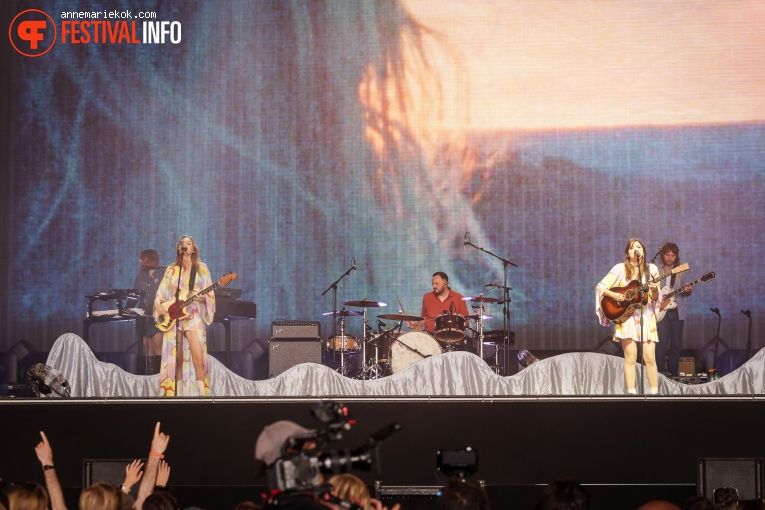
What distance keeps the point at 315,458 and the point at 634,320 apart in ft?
20.4

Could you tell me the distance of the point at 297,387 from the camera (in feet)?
27.1

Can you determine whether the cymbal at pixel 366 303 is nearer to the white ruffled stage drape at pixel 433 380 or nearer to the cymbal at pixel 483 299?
the cymbal at pixel 483 299

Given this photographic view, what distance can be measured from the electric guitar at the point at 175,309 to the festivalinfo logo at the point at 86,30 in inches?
152

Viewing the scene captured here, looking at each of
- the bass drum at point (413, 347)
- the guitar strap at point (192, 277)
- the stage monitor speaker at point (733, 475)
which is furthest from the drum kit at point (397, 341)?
the stage monitor speaker at point (733, 475)

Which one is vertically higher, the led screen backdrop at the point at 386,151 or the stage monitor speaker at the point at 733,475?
the led screen backdrop at the point at 386,151

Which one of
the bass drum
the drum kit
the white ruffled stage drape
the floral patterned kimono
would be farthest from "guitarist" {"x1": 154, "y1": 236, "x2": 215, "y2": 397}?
the bass drum

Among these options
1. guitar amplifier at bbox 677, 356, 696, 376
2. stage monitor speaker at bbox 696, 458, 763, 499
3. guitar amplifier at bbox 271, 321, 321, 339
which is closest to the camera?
stage monitor speaker at bbox 696, 458, 763, 499

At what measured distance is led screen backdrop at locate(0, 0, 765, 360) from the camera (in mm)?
10758

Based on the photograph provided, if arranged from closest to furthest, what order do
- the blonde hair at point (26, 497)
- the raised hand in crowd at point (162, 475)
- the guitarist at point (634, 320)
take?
the blonde hair at point (26, 497) → the raised hand in crowd at point (162, 475) → the guitarist at point (634, 320)

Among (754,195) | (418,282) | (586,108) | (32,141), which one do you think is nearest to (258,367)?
(418,282)

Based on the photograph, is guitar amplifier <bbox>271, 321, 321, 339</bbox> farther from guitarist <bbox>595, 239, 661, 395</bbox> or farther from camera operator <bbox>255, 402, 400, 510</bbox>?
camera operator <bbox>255, 402, 400, 510</bbox>

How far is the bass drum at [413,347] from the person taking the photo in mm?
9609

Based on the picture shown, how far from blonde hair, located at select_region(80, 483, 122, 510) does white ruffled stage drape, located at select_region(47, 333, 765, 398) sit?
4.18 metres

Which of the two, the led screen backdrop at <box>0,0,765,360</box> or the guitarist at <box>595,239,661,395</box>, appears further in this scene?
the led screen backdrop at <box>0,0,765,360</box>
